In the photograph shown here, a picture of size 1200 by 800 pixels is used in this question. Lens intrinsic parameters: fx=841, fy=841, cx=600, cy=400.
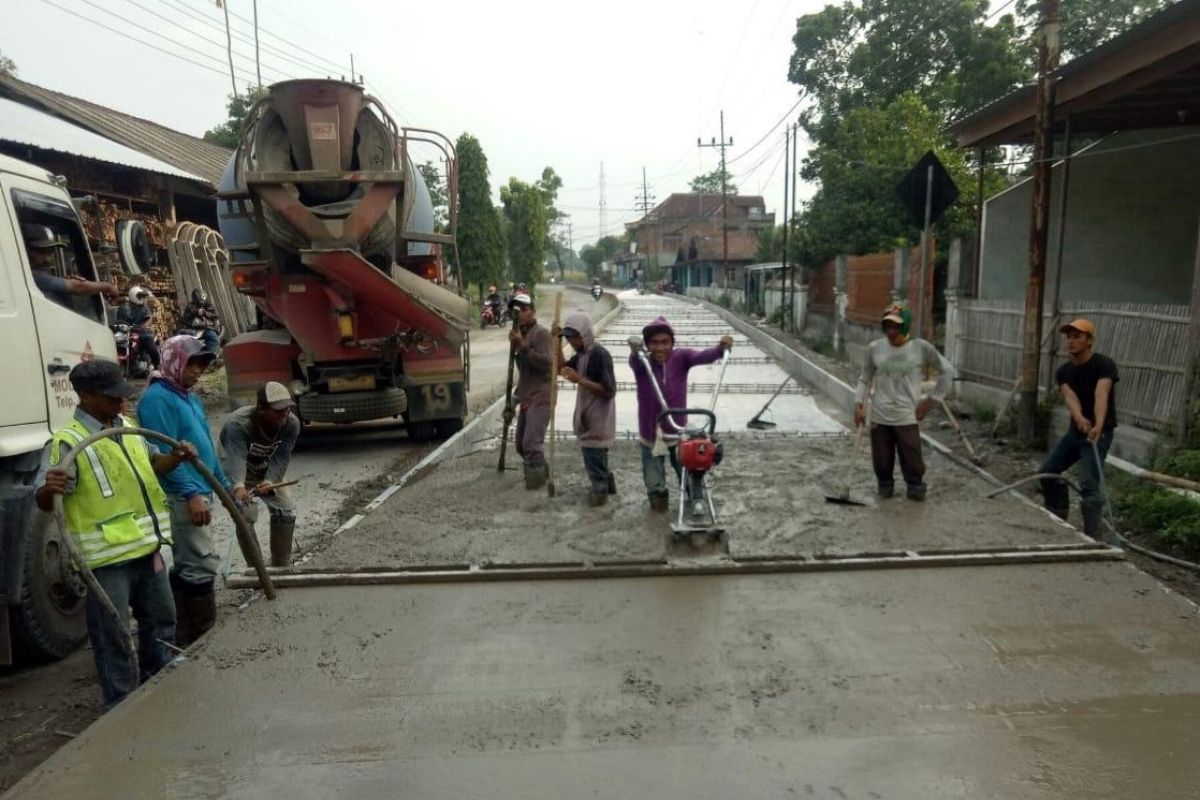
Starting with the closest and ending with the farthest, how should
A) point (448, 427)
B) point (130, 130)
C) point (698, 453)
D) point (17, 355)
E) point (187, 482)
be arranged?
point (187, 482), point (17, 355), point (698, 453), point (448, 427), point (130, 130)

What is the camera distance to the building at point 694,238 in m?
58.5

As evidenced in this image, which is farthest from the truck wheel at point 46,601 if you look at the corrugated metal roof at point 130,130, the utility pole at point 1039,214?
the corrugated metal roof at point 130,130

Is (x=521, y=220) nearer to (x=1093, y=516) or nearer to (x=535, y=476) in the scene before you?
(x=535, y=476)

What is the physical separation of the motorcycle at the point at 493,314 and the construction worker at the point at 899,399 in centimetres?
2390

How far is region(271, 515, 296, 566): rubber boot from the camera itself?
4836 millimetres

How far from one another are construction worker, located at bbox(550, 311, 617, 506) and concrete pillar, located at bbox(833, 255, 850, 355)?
13087mm

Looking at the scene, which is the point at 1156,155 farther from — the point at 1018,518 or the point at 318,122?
the point at 318,122

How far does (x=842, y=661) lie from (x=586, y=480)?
360cm

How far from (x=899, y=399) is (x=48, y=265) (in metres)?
5.27

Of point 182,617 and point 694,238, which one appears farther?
point 694,238

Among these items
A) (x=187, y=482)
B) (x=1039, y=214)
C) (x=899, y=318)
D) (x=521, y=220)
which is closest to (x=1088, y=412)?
(x=899, y=318)

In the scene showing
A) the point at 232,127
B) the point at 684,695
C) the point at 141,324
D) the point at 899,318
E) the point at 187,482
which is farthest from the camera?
the point at 232,127

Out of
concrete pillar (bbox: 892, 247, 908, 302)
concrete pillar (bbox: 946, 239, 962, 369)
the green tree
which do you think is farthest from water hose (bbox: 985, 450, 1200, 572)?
the green tree

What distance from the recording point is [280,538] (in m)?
4.85
